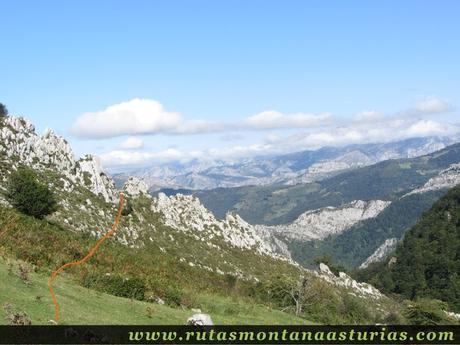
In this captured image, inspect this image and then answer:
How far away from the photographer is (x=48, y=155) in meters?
98.7

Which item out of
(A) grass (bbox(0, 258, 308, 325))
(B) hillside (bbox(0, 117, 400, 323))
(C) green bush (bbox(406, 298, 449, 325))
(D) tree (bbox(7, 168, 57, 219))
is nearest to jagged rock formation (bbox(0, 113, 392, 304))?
(B) hillside (bbox(0, 117, 400, 323))

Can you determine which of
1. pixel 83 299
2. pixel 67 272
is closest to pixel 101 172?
pixel 67 272

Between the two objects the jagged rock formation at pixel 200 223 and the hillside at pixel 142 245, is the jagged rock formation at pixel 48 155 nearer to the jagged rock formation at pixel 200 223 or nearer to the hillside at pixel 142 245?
the hillside at pixel 142 245

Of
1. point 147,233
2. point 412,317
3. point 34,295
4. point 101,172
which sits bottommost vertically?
point 412,317

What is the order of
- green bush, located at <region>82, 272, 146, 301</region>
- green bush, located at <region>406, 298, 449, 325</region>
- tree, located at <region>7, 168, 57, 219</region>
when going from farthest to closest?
green bush, located at <region>406, 298, 449, 325</region> → tree, located at <region>7, 168, 57, 219</region> → green bush, located at <region>82, 272, 146, 301</region>

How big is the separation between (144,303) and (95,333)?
871 cm

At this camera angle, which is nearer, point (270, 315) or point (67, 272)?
point (67, 272)

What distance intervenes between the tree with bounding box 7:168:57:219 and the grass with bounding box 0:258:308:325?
91.7 ft

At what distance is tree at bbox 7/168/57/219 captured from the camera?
55.2 metres

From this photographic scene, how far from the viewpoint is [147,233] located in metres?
98.2

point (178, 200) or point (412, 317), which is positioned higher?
point (178, 200)

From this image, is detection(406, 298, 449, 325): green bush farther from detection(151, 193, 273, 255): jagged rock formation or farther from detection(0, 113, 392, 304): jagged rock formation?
detection(151, 193, 273, 255): jagged rock formation

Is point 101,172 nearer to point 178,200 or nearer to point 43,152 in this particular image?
point 43,152

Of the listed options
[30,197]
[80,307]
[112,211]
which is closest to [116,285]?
[80,307]
